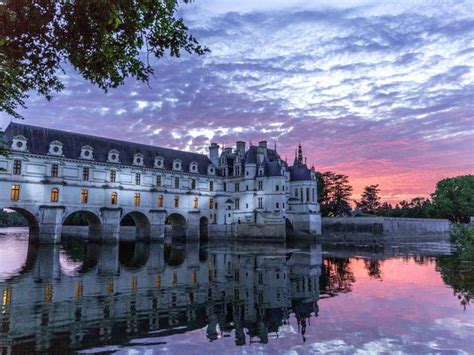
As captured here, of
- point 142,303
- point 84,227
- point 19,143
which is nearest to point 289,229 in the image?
point 84,227

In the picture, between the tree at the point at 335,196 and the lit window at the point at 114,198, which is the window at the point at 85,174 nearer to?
the lit window at the point at 114,198

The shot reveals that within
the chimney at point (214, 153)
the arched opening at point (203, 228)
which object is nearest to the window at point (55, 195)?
the arched opening at point (203, 228)

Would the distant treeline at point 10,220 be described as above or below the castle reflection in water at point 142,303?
above

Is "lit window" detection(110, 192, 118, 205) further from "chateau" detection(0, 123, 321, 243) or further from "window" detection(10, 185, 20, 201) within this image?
"window" detection(10, 185, 20, 201)

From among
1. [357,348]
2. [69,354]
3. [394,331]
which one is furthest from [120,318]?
[394,331]

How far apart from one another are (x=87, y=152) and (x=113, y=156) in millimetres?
3388

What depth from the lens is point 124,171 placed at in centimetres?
4600

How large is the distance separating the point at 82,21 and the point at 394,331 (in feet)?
34.0

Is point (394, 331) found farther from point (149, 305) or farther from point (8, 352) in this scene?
point (8, 352)

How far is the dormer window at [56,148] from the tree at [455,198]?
7139cm

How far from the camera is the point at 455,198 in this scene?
8050 cm

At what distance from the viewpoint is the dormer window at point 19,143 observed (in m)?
36.8

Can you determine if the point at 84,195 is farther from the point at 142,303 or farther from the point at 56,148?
the point at 142,303

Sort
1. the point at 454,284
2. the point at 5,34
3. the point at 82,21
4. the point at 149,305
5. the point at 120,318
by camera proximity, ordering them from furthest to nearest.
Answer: the point at 454,284, the point at 149,305, the point at 120,318, the point at 82,21, the point at 5,34
